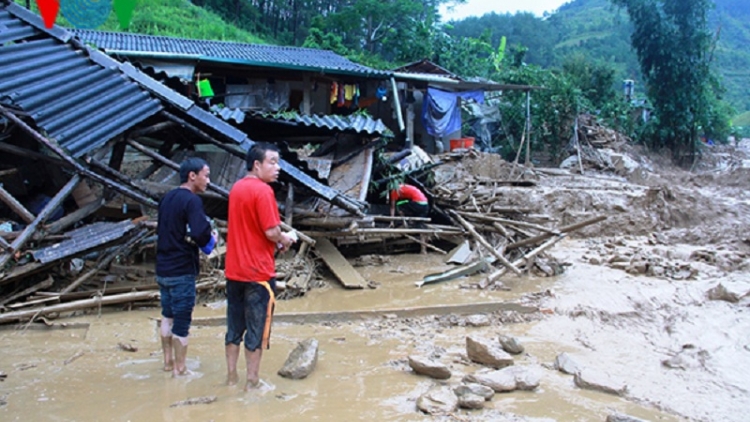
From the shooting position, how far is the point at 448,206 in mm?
10289

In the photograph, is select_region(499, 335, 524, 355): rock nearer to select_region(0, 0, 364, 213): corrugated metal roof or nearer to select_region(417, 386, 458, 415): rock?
select_region(417, 386, 458, 415): rock

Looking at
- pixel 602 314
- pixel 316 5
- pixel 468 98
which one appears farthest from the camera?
pixel 316 5

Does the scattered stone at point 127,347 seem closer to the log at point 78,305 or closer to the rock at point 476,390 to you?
the log at point 78,305

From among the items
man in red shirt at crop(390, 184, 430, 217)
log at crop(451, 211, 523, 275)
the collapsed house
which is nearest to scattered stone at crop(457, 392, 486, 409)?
the collapsed house

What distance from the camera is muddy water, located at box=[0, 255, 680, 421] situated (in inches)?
146

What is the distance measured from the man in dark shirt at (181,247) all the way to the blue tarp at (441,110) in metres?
14.7

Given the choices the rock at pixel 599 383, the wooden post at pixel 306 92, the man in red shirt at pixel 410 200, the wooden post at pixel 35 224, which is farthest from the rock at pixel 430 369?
the wooden post at pixel 306 92

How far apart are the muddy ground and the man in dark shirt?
0.44 metres

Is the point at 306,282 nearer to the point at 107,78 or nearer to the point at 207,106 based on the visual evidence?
the point at 207,106

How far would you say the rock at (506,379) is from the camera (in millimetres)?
4152

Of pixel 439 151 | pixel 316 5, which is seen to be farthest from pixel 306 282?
pixel 316 5

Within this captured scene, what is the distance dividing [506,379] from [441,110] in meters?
15.0

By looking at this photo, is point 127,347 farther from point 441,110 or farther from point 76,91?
point 441,110

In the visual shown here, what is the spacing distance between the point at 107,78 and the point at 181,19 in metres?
24.6
